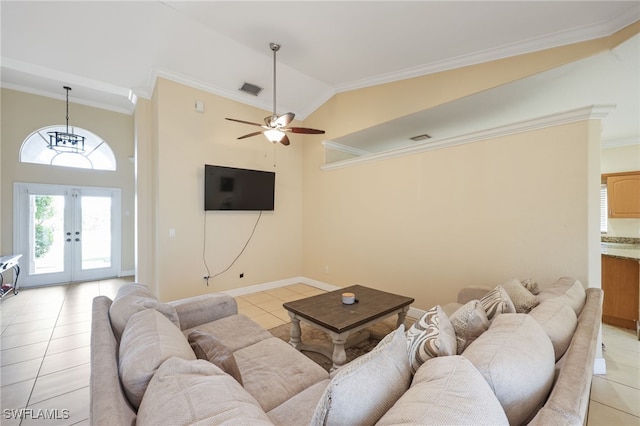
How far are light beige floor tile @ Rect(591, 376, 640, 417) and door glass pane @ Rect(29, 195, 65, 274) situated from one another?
8409 mm

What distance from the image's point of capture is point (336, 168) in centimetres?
480

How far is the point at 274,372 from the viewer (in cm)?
158

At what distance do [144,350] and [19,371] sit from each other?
A: 2.55 metres

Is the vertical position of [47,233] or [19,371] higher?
[47,233]

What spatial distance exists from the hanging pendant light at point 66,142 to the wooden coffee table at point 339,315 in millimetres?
5372

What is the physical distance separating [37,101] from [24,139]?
79 centimetres

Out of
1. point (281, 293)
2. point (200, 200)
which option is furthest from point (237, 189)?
point (281, 293)

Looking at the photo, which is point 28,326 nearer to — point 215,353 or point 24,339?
point 24,339

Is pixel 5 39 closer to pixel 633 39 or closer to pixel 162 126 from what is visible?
pixel 162 126

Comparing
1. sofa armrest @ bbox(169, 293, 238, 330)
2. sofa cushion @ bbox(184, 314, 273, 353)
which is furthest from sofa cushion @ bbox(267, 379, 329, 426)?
sofa armrest @ bbox(169, 293, 238, 330)

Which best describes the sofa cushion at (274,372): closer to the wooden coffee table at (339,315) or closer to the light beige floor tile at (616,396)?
the wooden coffee table at (339,315)

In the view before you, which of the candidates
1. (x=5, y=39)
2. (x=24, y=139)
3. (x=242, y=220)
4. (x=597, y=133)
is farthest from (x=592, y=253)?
(x=24, y=139)

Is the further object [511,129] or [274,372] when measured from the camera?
[511,129]

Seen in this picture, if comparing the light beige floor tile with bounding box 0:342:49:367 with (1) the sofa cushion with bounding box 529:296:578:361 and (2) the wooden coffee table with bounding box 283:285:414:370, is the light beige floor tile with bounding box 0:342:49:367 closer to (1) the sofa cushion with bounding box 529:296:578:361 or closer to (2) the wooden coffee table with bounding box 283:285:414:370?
(2) the wooden coffee table with bounding box 283:285:414:370
